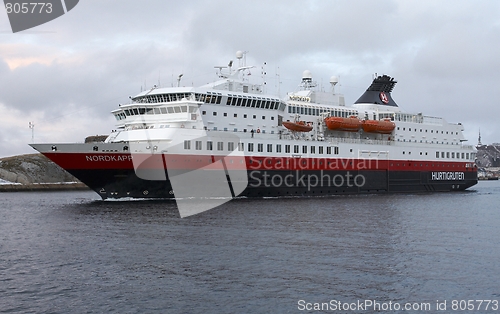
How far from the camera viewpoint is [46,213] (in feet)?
105

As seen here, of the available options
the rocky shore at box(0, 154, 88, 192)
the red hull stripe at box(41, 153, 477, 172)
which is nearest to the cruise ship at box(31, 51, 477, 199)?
the red hull stripe at box(41, 153, 477, 172)

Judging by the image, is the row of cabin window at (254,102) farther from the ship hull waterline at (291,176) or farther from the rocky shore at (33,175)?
the rocky shore at (33,175)

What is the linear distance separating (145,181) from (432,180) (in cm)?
2966

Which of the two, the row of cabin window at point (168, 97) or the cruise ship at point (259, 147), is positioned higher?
the row of cabin window at point (168, 97)

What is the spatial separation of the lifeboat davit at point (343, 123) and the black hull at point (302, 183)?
148 inches

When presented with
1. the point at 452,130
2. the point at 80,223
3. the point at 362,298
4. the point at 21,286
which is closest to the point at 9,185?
the point at 80,223

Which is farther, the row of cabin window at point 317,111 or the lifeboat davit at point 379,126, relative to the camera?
the lifeboat davit at point 379,126

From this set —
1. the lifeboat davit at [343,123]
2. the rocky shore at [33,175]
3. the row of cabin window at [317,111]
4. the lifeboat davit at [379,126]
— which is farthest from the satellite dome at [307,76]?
the rocky shore at [33,175]

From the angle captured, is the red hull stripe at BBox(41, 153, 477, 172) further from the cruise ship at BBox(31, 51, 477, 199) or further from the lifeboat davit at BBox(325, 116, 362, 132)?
the lifeboat davit at BBox(325, 116, 362, 132)

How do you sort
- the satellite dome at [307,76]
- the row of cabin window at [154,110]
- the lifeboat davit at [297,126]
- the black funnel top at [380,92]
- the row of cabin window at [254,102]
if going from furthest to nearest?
the black funnel top at [380,92]
the satellite dome at [307,76]
the lifeboat davit at [297,126]
the row of cabin window at [254,102]
the row of cabin window at [154,110]

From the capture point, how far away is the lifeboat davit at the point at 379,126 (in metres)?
46.9

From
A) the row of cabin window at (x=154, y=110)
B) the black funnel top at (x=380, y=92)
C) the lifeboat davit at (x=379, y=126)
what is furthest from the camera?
the black funnel top at (x=380, y=92)

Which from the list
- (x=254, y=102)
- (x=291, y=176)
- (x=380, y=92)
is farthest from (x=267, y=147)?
(x=380, y=92)

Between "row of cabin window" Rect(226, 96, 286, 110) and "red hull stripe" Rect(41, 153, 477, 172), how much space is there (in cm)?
424
